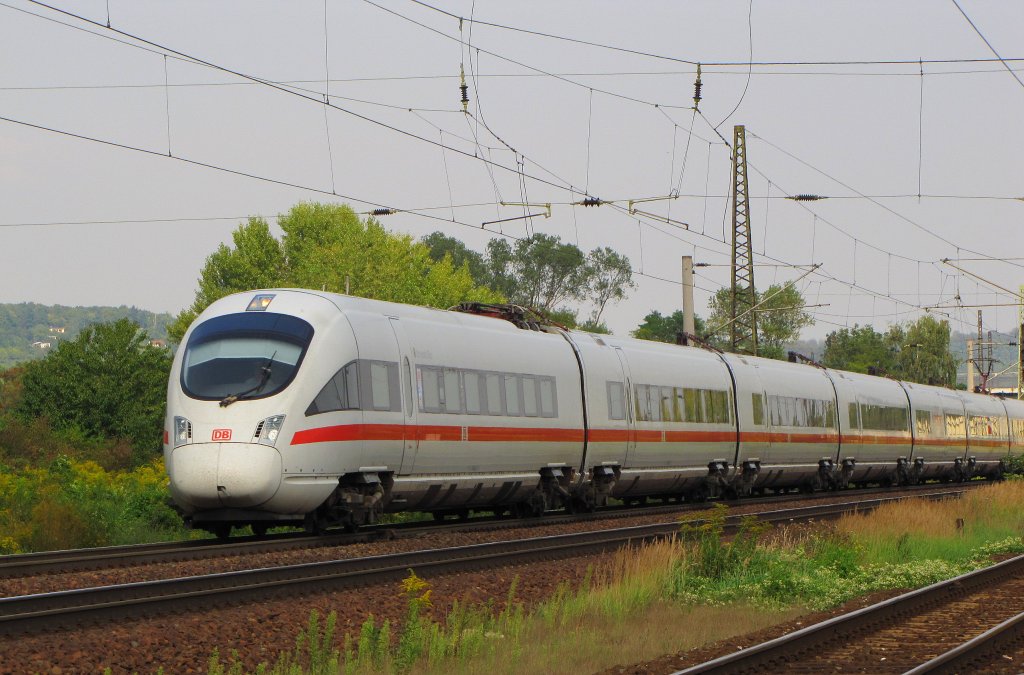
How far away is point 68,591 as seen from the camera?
11.6 m

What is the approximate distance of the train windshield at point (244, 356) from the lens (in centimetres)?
1742

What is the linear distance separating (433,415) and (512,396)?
2645mm

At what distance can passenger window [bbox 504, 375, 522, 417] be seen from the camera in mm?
22203

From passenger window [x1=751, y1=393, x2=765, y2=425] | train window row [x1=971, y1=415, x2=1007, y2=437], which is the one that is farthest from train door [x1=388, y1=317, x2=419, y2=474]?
train window row [x1=971, y1=415, x2=1007, y2=437]

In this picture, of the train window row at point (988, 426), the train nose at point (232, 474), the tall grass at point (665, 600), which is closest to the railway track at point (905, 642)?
the tall grass at point (665, 600)

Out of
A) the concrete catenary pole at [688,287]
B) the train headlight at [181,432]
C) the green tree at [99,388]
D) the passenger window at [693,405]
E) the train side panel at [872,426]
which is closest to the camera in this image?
the train headlight at [181,432]

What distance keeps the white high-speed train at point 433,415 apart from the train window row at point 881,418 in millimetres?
6552

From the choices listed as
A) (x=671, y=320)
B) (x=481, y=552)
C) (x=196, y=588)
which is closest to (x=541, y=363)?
(x=481, y=552)

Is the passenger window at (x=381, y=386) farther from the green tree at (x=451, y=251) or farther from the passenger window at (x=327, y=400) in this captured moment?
the green tree at (x=451, y=251)

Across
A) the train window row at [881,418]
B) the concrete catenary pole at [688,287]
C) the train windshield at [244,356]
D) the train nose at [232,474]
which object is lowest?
the train nose at [232,474]

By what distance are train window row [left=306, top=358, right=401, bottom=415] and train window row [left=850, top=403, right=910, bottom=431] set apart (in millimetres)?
24051

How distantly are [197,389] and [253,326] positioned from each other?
117 cm

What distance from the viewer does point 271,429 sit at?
17.0 meters

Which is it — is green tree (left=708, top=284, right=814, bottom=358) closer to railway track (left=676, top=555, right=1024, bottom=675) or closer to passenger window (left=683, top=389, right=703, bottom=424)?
passenger window (left=683, top=389, right=703, bottom=424)
